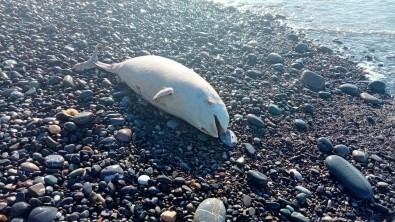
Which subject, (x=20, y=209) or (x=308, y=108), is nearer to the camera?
(x=20, y=209)

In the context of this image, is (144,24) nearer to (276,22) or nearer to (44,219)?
(276,22)

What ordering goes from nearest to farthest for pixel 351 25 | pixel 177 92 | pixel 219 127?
pixel 219 127
pixel 177 92
pixel 351 25

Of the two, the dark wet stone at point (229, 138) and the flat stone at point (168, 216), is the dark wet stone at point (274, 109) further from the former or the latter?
the flat stone at point (168, 216)

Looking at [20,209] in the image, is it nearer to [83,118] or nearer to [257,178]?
[83,118]

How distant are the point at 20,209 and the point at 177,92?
2.65m

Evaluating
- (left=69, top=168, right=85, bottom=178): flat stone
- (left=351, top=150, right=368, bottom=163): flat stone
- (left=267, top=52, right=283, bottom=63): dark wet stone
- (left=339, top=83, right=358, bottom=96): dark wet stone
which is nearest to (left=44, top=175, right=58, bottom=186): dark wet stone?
(left=69, top=168, right=85, bottom=178): flat stone

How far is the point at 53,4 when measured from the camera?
936 cm

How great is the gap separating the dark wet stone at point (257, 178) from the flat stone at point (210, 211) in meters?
0.69

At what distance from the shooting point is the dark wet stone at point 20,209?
404cm

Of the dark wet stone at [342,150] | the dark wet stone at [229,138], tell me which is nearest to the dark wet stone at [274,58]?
the dark wet stone at [342,150]

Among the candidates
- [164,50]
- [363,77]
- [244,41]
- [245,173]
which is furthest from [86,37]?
[363,77]

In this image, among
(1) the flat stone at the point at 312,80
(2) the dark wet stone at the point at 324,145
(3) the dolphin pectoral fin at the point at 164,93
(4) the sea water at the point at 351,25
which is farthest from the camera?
(4) the sea water at the point at 351,25

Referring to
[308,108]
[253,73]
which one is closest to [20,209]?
[308,108]

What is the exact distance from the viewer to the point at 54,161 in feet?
15.5
